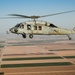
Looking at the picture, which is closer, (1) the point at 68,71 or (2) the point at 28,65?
(1) the point at 68,71

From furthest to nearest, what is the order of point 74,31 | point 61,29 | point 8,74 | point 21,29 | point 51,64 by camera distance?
point 51,64 → point 8,74 → point 74,31 → point 61,29 → point 21,29

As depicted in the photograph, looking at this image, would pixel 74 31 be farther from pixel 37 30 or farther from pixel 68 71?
pixel 68 71

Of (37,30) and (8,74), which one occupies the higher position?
(37,30)

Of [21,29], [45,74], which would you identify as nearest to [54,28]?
[21,29]

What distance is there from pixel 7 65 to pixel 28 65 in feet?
60.6

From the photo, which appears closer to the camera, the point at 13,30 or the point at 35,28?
the point at 13,30

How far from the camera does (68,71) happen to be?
161 metres

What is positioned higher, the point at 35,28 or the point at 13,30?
the point at 35,28

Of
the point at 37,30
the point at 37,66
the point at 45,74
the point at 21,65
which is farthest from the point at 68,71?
the point at 37,30

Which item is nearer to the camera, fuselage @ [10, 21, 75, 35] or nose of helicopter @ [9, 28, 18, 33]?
nose of helicopter @ [9, 28, 18, 33]

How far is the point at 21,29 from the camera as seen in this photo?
51.7 metres

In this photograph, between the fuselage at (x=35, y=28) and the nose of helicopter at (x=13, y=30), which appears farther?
the fuselage at (x=35, y=28)

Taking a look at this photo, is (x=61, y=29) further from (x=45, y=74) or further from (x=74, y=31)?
(x=45, y=74)

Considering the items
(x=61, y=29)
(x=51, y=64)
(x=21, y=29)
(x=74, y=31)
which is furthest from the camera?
(x=51, y=64)
